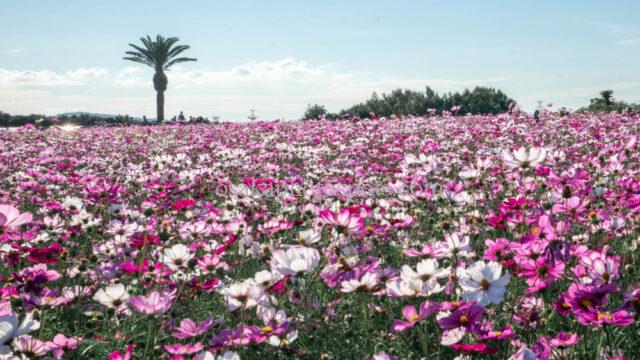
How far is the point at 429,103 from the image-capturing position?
95.1 feet

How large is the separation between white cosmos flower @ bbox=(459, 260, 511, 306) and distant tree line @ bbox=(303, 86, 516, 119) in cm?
2654

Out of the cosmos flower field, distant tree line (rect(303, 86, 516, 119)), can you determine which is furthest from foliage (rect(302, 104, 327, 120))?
the cosmos flower field

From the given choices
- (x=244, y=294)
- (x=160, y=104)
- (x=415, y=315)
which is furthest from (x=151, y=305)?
(x=160, y=104)

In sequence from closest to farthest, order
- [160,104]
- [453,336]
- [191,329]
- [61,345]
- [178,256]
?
[453,336] < [61,345] < [191,329] < [178,256] < [160,104]

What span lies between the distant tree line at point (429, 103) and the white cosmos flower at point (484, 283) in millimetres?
26539

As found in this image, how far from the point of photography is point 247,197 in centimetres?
274

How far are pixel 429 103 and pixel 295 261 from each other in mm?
28435

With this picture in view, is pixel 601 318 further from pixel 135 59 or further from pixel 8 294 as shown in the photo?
pixel 135 59

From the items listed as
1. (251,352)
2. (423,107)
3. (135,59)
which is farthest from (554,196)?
(135,59)

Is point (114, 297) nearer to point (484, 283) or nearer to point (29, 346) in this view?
point (29, 346)

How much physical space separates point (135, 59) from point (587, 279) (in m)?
32.1

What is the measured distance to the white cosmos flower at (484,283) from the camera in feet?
4.73

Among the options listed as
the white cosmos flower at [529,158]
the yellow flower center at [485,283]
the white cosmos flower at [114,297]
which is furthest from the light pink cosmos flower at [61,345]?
the white cosmos flower at [529,158]

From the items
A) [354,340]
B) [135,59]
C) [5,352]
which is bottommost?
[354,340]
